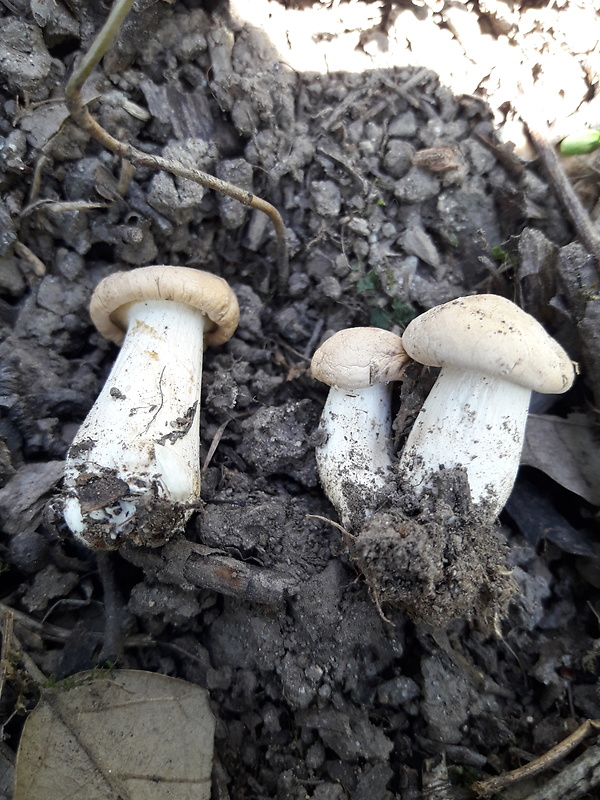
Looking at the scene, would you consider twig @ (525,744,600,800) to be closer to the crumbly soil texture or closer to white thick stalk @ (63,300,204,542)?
the crumbly soil texture

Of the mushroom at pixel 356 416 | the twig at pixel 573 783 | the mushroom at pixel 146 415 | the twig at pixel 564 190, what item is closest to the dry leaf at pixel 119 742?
the mushroom at pixel 146 415

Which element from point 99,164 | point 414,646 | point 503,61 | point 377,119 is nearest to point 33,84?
point 99,164

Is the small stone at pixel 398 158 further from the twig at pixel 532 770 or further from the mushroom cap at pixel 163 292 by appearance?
the twig at pixel 532 770

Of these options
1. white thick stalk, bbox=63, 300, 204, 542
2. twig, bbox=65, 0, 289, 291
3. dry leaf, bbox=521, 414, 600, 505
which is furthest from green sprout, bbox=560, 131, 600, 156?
white thick stalk, bbox=63, 300, 204, 542

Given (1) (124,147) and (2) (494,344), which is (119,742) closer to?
(2) (494,344)

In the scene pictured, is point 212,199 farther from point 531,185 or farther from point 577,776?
point 577,776
